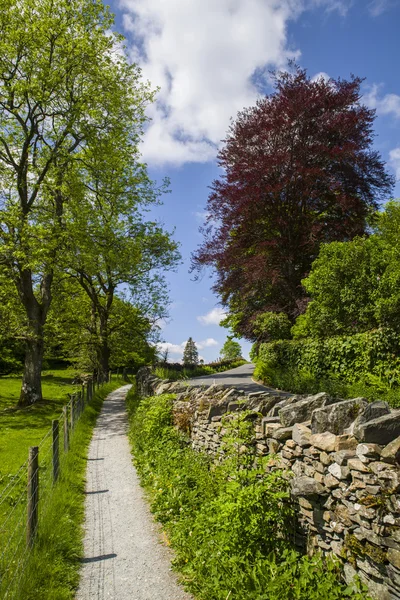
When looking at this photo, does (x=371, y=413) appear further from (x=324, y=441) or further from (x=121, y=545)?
(x=121, y=545)

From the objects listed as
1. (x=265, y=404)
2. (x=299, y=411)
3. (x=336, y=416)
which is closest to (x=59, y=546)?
(x=265, y=404)

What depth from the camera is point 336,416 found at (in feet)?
15.4

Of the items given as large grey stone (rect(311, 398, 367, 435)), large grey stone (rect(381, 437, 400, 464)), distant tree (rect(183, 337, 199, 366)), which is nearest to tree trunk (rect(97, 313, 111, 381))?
large grey stone (rect(311, 398, 367, 435))

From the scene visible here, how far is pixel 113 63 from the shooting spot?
19094 millimetres

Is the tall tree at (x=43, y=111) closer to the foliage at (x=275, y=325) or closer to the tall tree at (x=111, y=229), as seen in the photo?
the tall tree at (x=111, y=229)

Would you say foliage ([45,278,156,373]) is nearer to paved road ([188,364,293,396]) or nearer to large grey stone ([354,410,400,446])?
paved road ([188,364,293,396])

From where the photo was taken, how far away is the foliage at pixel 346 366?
1300 centimetres

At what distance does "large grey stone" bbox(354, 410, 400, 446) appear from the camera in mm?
3926

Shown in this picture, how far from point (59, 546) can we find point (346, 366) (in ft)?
40.1

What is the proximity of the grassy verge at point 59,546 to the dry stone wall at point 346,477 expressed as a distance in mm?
2710

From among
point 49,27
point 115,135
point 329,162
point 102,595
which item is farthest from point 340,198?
point 102,595

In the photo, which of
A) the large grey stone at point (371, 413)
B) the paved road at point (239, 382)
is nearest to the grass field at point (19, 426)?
the paved road at point (239, 382)

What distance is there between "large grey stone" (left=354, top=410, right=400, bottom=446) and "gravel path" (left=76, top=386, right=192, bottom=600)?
2.59 m

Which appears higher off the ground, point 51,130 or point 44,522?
point 51,130
